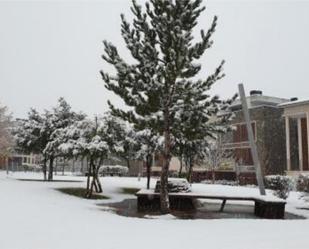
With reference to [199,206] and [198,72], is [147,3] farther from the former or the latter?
[199,206]

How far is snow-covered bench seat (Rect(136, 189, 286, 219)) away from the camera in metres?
13.6

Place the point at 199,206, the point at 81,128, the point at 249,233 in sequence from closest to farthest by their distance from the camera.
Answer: the point at 249,233, the point at 199,206, the point at 81,128

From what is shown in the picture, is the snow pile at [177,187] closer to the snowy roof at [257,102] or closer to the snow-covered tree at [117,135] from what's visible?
the snow-covered tree at [117,135]

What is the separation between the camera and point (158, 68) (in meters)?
14.5

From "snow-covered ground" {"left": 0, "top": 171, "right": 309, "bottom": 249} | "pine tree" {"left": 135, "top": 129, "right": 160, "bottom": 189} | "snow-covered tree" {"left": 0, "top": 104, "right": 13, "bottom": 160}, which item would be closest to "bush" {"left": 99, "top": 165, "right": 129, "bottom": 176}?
"snow-covered tree" {"left": 0, "top": 104, "right": 13, "bottom": 160}

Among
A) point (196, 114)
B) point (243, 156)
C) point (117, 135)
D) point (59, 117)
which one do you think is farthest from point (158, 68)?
point (243, 156)

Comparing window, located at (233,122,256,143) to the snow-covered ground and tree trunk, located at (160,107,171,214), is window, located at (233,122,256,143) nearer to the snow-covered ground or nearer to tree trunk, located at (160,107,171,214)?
tree trunk, located at (160,107,171,214)

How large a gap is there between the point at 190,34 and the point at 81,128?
7.69 m

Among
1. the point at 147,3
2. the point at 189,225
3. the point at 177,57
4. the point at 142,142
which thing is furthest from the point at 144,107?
the point at 142,142

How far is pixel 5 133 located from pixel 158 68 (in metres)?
22.2

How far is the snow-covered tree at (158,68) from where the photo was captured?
45.8 feet

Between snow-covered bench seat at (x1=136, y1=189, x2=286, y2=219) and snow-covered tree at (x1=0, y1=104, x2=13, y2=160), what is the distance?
18950 millimetres

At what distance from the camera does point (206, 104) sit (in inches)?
585

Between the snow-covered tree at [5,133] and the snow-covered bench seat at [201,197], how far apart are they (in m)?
19.0
